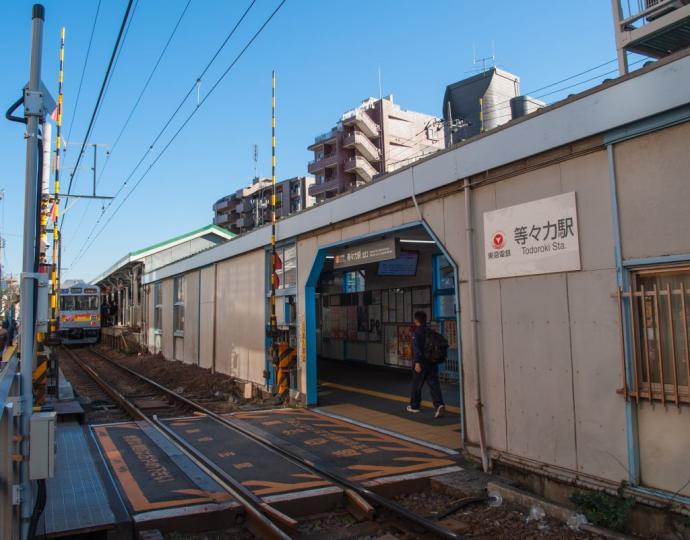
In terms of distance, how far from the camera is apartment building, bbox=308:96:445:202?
59.2 m

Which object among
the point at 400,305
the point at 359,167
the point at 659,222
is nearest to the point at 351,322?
the point at 400,305

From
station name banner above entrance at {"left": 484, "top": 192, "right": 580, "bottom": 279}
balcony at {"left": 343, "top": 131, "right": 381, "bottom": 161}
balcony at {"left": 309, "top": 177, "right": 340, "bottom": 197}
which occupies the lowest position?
station name banner above entrance at {"left": 484, "top": 192, "right": 580, "bottom": 279}

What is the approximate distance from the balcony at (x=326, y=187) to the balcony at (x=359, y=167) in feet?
6.10

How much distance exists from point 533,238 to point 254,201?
220ft

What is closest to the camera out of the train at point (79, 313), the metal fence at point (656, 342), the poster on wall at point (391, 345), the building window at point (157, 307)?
the metal fence at point (656, 342)

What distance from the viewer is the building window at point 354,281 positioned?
15.7m

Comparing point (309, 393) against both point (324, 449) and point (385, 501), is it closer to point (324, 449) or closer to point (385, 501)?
point (324, 449)

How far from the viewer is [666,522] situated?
4359 mm

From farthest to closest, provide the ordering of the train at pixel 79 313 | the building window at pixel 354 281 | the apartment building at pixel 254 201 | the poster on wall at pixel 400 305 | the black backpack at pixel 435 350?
the apartment building at pixel 254 201 → the train at pixel 79 313 → the building window at pixel 354 281 → the poster on wall at pixel 400 305 → the black backpack at pixel 435 350

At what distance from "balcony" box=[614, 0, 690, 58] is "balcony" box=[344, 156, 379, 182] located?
1937 inches

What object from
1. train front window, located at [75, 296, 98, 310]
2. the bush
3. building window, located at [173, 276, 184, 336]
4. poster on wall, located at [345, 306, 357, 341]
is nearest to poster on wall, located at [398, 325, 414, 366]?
poster on wall, located at [345, 306, 357, 341]

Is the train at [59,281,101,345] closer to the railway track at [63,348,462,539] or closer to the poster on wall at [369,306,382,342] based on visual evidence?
the poster on wall at [369,306,382,342]

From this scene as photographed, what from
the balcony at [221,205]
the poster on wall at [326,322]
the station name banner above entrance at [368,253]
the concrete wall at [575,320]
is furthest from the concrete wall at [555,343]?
the balcony at [221,205]

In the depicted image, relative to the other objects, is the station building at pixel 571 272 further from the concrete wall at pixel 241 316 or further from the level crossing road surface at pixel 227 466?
the concrete wall at pixel 241 316
